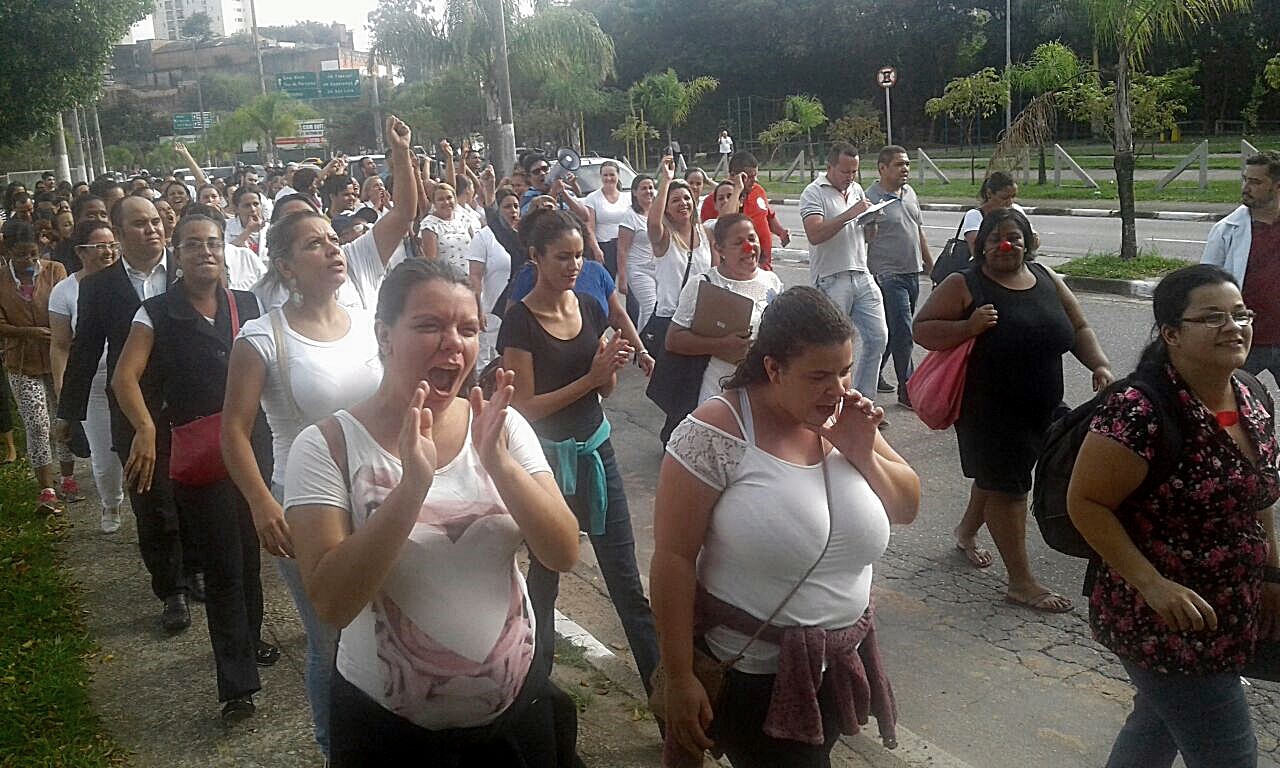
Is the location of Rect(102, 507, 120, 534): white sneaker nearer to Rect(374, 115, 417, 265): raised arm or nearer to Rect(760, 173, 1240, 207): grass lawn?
Rect(374, 115, 417, 265): raised arm

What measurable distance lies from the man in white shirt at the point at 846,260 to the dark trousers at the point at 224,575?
443cm

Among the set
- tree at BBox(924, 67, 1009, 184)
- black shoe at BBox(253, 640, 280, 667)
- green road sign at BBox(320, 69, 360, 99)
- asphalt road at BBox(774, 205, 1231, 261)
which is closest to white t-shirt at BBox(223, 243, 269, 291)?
black shoe at BBox(253, 640, 280, 667)

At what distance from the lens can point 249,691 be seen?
4082 millimetres

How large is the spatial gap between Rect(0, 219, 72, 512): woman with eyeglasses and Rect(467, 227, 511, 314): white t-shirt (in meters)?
2.64

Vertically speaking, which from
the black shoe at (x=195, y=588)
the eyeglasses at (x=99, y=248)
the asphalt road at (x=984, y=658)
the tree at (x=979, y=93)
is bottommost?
the asphalt road at (x=984, y=658)

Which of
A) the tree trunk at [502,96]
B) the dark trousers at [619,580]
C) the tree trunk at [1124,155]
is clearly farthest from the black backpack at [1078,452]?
the tree trunk at [502,96]

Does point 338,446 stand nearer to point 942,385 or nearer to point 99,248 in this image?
point 942,385

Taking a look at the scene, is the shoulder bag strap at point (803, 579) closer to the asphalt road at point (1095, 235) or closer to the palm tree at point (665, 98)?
the asphalt road at point (1095, 235)

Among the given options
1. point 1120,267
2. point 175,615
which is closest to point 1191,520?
point 175,615

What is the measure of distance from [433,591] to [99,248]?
12.7 feet

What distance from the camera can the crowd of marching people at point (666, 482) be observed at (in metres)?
2.34

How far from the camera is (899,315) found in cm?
839

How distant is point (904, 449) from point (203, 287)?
14.5 feet

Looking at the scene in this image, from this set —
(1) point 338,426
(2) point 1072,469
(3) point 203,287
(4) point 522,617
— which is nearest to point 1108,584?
(2) point 1072,469
